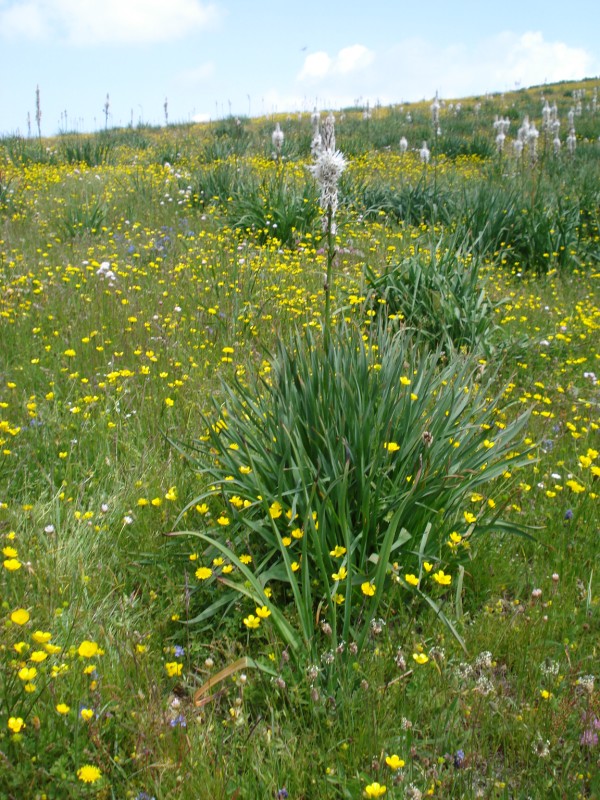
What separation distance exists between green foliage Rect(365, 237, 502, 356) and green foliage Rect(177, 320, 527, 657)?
6.54ft

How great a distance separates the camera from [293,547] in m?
2.83

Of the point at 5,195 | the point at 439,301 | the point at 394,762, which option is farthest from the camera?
the point at 5,195

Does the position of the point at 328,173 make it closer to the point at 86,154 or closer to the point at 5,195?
the point at 5,195

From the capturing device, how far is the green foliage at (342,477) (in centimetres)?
260

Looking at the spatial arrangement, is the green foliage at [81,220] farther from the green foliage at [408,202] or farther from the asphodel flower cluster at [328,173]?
the asphodel flower cluster at [328,173]

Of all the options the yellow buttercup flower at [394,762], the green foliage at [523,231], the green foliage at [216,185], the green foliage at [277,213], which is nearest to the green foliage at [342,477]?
the yellow buttercup flower at [394,762]

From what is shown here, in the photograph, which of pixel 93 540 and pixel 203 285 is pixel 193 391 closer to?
pixel 93 540

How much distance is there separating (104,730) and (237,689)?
466 millimetres

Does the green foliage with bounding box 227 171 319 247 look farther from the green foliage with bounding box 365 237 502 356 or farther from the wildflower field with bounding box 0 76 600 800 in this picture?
the green foliage with bounding box 365 237 502 356

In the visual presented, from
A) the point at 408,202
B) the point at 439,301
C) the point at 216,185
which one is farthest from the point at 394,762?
the point at 216,185

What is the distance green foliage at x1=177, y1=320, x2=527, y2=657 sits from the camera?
103 inches

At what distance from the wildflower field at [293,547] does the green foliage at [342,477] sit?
2cm

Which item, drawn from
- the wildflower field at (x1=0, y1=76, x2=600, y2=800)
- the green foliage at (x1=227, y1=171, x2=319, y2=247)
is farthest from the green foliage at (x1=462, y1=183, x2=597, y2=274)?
the wildflower field at (x1=0, y1=76, x2=600, y2=800)

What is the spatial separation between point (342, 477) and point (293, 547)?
0.44m
